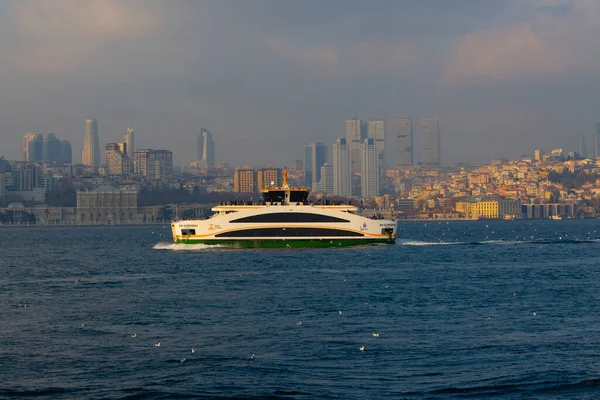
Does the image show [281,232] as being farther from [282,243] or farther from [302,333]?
[302,333]

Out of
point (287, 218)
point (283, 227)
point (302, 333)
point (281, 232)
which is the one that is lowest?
point (302, 333)

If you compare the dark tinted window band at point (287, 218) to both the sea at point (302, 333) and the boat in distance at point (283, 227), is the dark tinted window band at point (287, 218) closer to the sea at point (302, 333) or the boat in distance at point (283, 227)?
the boat in distance at point (283, 227)

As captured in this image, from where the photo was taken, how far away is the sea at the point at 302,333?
2428 centimetres

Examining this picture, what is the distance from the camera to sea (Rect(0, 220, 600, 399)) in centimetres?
2428

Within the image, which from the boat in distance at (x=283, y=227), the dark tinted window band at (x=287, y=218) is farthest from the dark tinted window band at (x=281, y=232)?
the dark tinted window band at (x=287, y=218)

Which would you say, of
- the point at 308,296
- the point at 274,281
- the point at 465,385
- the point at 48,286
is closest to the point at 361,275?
the point at 274,281

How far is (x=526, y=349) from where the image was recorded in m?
28.1

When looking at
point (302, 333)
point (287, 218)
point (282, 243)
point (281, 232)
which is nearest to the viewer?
point (302, 333)

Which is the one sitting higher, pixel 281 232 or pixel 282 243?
pixel 281 232

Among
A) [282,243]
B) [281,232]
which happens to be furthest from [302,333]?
[281,232]

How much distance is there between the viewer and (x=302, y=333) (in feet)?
102

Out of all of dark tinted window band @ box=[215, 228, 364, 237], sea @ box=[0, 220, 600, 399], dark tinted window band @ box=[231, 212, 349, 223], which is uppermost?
dark tinted window band @ box=[231, 212, 349, 223]

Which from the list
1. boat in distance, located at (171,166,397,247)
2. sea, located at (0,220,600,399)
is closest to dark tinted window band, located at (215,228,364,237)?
boat in distance, located at (171,166,397,247)

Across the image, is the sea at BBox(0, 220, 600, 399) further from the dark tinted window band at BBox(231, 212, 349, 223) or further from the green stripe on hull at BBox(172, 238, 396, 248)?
the dark tinted window band at BBox(231, 212, 349, 223)
